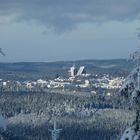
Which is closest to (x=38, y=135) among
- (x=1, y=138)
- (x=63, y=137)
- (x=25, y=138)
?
(x=63, y=137)

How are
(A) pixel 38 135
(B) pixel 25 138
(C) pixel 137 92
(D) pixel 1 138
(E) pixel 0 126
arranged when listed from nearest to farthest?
(C) pixel 137 92 → (E) pixel 0 126 → (D) pixel 1 138 → (B) pixel 25 138 → (A) pixel 38 135

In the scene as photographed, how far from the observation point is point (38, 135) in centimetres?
19425

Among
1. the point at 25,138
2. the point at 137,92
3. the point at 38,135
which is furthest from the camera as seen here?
the point at 38,135

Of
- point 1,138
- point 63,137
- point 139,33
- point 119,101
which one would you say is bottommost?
point 63,137

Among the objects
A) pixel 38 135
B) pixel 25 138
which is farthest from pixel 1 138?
pixel 38 135

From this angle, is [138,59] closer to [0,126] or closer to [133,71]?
[133,71]

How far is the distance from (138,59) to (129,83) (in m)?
0.49

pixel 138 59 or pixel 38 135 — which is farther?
pixel 38 135

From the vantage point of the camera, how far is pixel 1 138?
70.7ft

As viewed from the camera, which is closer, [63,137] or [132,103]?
[132,103]

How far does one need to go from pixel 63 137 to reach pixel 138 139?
607ft

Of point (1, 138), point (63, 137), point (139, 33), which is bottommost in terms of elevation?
point (63, 137)

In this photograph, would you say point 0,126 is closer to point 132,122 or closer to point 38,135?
point 132,122

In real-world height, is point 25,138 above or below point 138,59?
below
